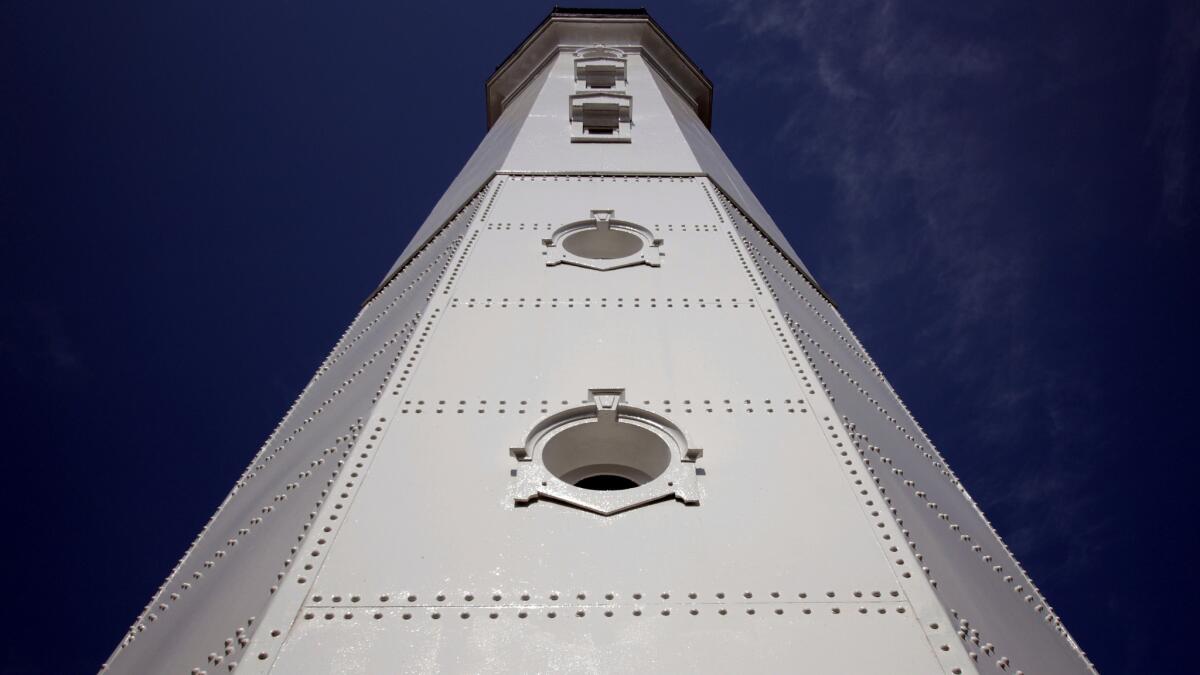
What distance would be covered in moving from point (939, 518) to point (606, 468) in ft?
7.62

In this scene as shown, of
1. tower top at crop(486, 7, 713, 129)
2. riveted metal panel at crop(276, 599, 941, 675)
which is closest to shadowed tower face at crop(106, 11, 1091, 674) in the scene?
riveted metal panel at crop(276, 599, 941, 675)

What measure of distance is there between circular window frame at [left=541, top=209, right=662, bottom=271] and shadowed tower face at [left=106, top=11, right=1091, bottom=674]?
4cm

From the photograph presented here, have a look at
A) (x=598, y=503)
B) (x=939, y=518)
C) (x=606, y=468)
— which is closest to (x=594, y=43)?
(x=606, y=468)

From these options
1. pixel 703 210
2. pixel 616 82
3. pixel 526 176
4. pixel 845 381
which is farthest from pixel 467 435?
pixel 616 82

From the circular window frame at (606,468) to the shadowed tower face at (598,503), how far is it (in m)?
0.02

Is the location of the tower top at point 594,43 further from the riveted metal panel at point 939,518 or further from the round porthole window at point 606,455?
the round porthole window at point 606,455

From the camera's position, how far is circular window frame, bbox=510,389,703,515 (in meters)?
5.40

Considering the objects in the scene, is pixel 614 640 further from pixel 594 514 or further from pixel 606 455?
pixel 606 455

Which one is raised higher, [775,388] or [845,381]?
[845,381]

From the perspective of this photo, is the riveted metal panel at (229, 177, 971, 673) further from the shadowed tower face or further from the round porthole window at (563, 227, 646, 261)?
the round porthole window at (563, 227, 646, 261)

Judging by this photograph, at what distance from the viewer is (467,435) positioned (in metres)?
6.04

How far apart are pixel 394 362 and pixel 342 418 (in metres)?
0.59

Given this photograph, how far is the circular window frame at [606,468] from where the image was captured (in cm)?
540

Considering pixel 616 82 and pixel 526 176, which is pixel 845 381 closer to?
pixel 526 176
